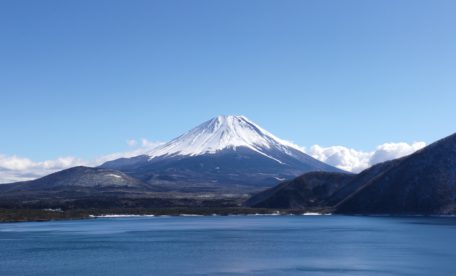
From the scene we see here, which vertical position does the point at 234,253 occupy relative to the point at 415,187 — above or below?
below

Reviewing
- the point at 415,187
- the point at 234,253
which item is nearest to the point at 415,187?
the point at 415,187

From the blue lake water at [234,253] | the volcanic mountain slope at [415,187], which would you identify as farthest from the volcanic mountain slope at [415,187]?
the blue lake water at [234,253]

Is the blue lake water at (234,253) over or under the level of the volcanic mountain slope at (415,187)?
under

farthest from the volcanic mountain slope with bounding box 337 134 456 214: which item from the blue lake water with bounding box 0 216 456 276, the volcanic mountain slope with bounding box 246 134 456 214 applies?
the blue lake water with bounding box 0 216 456 276

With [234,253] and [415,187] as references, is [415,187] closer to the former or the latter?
[415,187]

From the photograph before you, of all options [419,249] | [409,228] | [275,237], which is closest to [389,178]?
[409,228]

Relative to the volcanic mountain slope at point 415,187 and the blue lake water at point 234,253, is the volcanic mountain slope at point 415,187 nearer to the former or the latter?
the volcanic mountain slope at point 415,187

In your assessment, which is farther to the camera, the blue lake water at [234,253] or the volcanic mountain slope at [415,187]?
the volcanic mountain slope at [415,187]

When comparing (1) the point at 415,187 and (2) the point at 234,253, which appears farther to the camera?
(1) the point at 415,187

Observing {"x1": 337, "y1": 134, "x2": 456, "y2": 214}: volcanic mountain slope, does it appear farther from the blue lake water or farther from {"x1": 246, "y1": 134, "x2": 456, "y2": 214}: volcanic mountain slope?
the blue lake water
